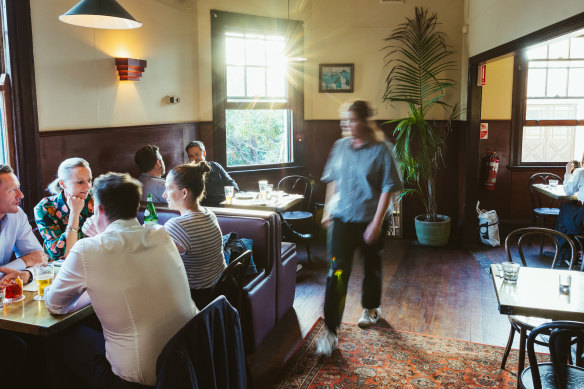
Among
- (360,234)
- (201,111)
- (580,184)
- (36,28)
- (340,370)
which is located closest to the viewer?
(340,370)

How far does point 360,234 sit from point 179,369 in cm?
190

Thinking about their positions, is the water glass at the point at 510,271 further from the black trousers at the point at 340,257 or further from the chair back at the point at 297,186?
the chair back at the point at 297,186

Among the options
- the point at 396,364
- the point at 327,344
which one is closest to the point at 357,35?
the point at 327,344

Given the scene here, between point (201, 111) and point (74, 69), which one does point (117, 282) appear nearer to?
point (74, 69)

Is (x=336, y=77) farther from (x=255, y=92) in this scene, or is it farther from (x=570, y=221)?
(x=570, y=221)

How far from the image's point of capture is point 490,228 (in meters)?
6.18

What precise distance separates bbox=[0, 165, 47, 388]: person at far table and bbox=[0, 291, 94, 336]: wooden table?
0.23 m

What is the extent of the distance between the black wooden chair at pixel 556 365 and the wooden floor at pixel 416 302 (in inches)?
46.6

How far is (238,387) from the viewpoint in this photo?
221 centimetres

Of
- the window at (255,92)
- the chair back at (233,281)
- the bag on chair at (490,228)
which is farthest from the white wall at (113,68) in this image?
the bag on chair at (490,228)

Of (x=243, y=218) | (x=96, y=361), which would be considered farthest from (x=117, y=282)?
(x=243, y=218)

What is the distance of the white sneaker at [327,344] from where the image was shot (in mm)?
3418

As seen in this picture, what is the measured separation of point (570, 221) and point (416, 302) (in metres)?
1.98

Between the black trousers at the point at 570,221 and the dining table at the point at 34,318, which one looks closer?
the dining table at the point at 34,318
